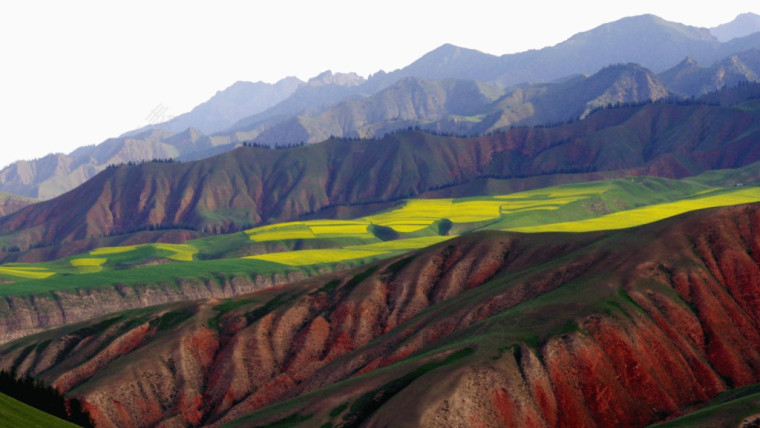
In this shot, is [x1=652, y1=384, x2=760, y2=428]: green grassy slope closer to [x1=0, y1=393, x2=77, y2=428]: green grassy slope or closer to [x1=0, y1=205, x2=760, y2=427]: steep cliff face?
[x1=0, y1=205, x2=760, y2=427]: steep cliff face

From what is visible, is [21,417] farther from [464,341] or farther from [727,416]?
[727,416]

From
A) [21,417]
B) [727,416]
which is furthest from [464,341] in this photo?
[21,417]

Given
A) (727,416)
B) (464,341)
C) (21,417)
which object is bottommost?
(727,416)

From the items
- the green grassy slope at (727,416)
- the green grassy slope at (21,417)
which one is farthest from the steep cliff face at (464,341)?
the green grassy slope at (21,417)

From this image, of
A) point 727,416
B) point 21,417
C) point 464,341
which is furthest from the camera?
point 464,341

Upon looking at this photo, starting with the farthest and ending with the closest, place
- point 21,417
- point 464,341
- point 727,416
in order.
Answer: point 464,341 < point 21,417 < point 727,416

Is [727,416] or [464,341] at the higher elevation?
[464,341]

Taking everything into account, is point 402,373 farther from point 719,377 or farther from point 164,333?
point 164,333

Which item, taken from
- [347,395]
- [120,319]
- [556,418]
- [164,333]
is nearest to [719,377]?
[556,418]

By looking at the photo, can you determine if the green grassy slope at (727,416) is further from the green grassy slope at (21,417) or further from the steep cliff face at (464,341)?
the green grassy slope at (21,417)
